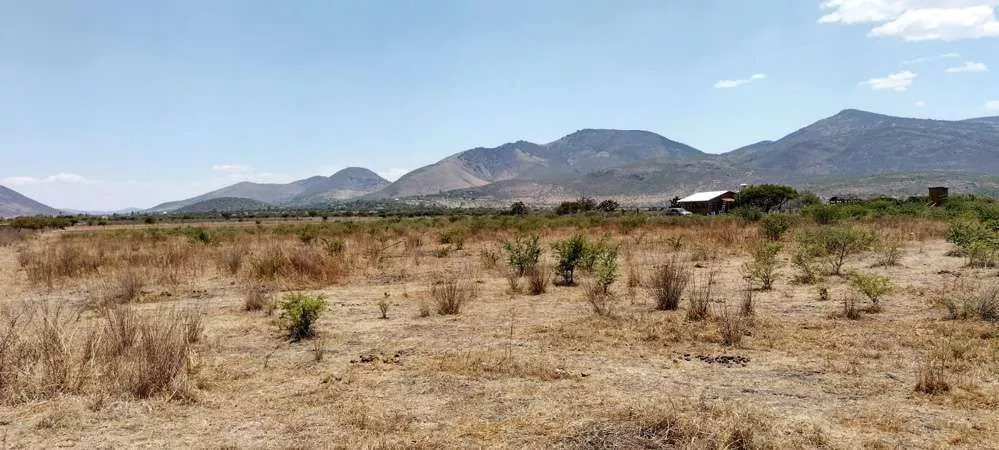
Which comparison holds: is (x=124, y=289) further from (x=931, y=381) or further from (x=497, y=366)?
(x=931, y=381)

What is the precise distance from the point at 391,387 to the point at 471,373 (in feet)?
2.79

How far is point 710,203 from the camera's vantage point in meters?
74.6

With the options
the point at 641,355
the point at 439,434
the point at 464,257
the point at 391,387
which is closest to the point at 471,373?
the point at 391,387

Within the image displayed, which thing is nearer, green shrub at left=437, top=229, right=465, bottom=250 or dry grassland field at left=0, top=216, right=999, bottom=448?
dry grassland field at left=0, top=216, right=999, bottom=448

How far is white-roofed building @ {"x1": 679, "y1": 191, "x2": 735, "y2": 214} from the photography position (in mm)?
73250

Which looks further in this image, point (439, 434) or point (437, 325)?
point (437, 325)

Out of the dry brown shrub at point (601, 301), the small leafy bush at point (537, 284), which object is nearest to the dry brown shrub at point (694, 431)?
the dry brown shrub at point (601, 301)

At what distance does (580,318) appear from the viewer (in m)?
9.05

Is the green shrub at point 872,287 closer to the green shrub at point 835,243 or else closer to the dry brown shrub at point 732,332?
the dry brown shrub at point 732,332

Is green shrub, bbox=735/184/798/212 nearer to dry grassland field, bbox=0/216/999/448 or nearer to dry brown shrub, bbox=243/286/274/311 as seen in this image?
dry grassland field, bbox=0/216/999/448

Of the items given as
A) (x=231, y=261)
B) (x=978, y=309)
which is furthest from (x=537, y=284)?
(x=231, y=261)

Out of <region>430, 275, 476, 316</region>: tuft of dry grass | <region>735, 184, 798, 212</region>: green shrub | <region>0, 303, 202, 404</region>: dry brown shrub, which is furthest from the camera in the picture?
<region>735, 184, 798, 212</region>: green shrub

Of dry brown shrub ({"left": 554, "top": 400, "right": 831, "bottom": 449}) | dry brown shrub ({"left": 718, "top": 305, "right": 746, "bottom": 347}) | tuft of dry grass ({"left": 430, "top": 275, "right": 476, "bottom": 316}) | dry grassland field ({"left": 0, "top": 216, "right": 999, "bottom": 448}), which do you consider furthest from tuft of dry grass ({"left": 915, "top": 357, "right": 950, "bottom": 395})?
tuft of dry grass ({"left": 430, "top": 275, "right": 476, "bottom": 316})

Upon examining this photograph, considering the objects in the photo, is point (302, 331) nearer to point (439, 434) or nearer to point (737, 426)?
point (439, 434)
